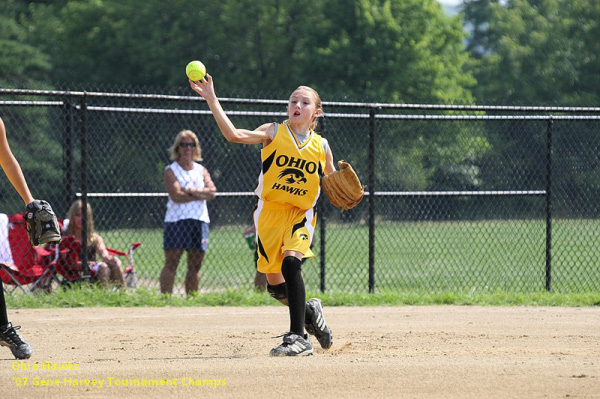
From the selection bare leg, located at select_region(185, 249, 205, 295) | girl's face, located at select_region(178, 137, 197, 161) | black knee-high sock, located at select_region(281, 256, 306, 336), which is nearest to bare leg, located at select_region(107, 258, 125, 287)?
bare leg, located at select_region(185, 249, 205, 295)

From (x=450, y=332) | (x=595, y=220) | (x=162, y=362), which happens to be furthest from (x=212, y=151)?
→ (x=162, y=362)

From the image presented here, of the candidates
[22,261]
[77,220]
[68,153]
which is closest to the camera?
[68,153]

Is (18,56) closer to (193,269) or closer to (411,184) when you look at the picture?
(411,184)

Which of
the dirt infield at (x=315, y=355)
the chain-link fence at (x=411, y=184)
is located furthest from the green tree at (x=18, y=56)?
the dirt infield at (x=315, y=355)

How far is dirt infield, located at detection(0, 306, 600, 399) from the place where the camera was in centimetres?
512

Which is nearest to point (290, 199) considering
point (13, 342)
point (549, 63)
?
point (13, 342)

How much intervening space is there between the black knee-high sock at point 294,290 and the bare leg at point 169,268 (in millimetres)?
3849

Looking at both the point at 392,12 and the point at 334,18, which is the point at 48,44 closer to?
the point at 334,18

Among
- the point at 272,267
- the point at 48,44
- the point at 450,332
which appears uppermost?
the point at 48,44

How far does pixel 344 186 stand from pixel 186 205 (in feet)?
11.6

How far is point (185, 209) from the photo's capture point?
995 centimetres

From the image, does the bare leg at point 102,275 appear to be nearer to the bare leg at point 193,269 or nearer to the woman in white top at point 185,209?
the woman in white top at point 185,209

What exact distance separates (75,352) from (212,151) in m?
12.2

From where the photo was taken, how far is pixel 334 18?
39.5 metres
